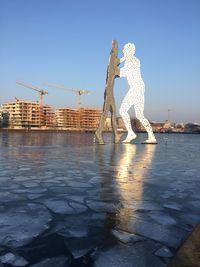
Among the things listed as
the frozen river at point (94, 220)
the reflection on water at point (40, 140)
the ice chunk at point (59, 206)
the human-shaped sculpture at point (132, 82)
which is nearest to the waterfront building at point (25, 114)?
the reflection on water at point (40, 140)

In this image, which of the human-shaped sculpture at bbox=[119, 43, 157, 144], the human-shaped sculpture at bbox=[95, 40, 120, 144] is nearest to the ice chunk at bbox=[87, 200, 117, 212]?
the human-shaped sculpture at bbox=[95, 40, 120, 144]

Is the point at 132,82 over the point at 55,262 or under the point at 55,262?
over

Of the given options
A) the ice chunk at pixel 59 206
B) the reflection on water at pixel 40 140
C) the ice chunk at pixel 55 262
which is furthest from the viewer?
the reflection on water at pixel 40 140

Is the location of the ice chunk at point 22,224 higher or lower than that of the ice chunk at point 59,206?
higher

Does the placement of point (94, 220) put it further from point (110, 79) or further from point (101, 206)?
point (110, 79)

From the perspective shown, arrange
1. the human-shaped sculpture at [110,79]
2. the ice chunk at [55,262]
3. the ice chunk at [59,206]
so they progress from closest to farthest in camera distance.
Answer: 1. the ice chunk at [55,262]
2. the ice chunk at [59,206]
3. the human-shaped sculpture at [110,79]

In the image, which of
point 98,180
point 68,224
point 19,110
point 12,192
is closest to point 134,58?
point 98,180

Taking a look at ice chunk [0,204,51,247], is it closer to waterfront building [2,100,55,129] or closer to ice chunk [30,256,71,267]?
ice chunk [30,256,71,267]

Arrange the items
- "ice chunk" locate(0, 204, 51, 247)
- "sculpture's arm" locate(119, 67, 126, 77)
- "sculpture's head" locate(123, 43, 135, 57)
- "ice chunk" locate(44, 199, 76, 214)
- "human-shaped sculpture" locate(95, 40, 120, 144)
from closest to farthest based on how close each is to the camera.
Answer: "ice chunk" locate(0, 204, 51, 247)
"ice chunk" locate(44, 199, 76, 214)
"human-shaped sculpture" locate(95, 40, 120, 144)
"sculpture's head" locate(123, 43, 135, 57)
"sculpture's arm" locate(119, 67, 126, 77)

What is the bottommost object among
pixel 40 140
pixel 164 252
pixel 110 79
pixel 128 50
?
pixel 40 140

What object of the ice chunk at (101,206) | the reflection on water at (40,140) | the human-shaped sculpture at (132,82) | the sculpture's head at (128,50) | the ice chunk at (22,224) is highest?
the sculpture's head at (128,50)

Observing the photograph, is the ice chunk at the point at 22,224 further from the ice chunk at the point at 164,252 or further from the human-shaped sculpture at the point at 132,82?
the human-shaped sculpture at the point at 132,82

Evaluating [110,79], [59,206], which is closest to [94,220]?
[59,206]

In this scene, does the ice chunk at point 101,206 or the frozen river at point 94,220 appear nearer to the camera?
the frozen river at point 94,220
